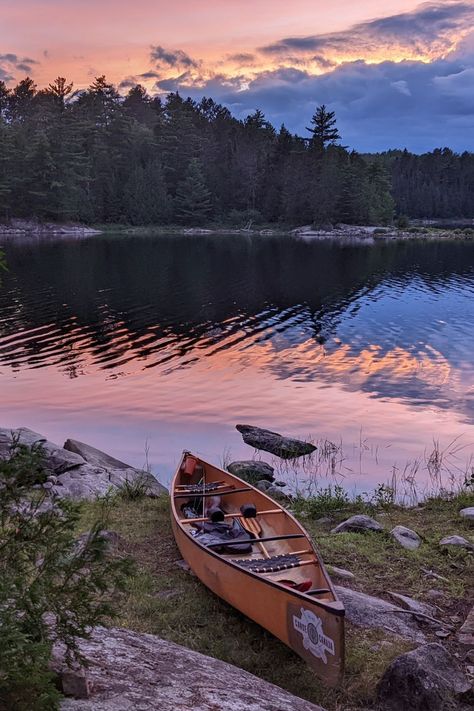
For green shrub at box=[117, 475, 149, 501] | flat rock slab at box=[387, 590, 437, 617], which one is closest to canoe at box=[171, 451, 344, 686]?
green shrub at box=[117, 475, 149, 501]

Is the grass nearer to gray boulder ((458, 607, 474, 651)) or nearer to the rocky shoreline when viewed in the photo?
the rocky shoreline

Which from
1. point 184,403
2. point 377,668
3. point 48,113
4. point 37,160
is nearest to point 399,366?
point 184,403

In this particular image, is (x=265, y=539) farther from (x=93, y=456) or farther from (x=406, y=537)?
(x=93, y=456)

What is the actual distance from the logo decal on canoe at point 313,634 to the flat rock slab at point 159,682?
0.84 m

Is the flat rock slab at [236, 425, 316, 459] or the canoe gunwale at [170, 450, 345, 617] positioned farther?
the flat rock slab at [236, 425, 316, 459]

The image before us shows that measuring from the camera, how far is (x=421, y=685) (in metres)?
5.88

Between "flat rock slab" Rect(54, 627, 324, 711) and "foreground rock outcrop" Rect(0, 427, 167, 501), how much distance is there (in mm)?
6107

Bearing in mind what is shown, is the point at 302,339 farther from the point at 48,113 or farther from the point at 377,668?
the point at 48,113

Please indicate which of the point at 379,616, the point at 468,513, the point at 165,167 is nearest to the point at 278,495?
the point at 468,513

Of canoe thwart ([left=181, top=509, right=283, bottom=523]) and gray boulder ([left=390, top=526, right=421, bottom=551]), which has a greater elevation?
canoe thwart ([left=181, top=509, right=283, bottom=523])

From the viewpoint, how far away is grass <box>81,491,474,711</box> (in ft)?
Answer: 21.7

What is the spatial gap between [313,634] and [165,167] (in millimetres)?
119024

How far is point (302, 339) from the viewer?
30438 millimetres

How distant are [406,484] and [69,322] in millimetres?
23411
